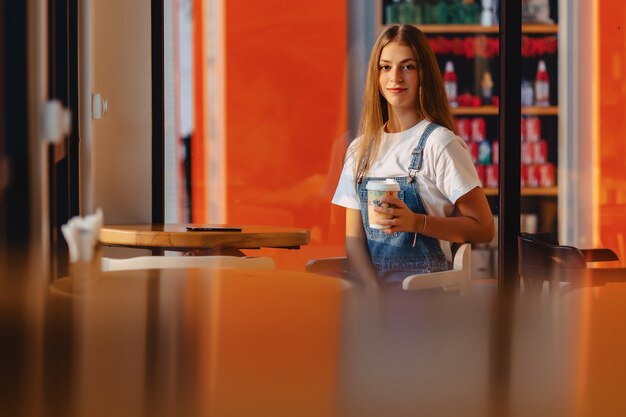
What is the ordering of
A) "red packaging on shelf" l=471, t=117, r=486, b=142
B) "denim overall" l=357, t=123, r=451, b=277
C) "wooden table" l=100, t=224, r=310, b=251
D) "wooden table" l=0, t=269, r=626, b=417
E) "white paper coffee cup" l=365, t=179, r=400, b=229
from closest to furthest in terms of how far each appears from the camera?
"wooden table" l=0, t=269, r=626, b=417 < "white paper coffee cup" l=365, t=179, r=400, b=229 < "denim overall" l=357, t=123, r=451, b=277 < "wooden table" l=100, t=224, r=310, b=251 < "red packaging on shelf" l=471, t=117, r=486, b=142

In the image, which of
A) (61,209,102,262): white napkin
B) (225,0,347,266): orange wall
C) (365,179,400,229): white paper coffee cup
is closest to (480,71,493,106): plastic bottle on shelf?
(225,0,347,266): orange wall

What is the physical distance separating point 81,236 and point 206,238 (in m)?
2.16

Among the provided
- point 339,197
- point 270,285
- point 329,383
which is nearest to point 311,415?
point 329,383

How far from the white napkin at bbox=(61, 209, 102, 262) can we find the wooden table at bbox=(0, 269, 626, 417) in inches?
0.7

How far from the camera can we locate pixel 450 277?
1.98 m

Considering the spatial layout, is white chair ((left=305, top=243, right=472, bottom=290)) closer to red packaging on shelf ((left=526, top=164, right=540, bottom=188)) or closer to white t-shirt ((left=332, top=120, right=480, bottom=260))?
white t-shirt ((left=332, top=120, right=480, bottom=260))

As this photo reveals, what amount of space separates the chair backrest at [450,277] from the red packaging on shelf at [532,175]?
1.83 meters

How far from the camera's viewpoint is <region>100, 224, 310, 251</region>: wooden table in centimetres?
258

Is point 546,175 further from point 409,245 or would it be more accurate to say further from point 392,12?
point 409,245

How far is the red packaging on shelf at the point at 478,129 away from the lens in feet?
12.7

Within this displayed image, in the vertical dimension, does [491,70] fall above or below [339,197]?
above

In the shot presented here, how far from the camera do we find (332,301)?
555mm

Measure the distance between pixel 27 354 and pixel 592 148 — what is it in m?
3.85

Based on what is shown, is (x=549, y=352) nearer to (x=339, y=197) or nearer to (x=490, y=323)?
(x=490, y=323)
